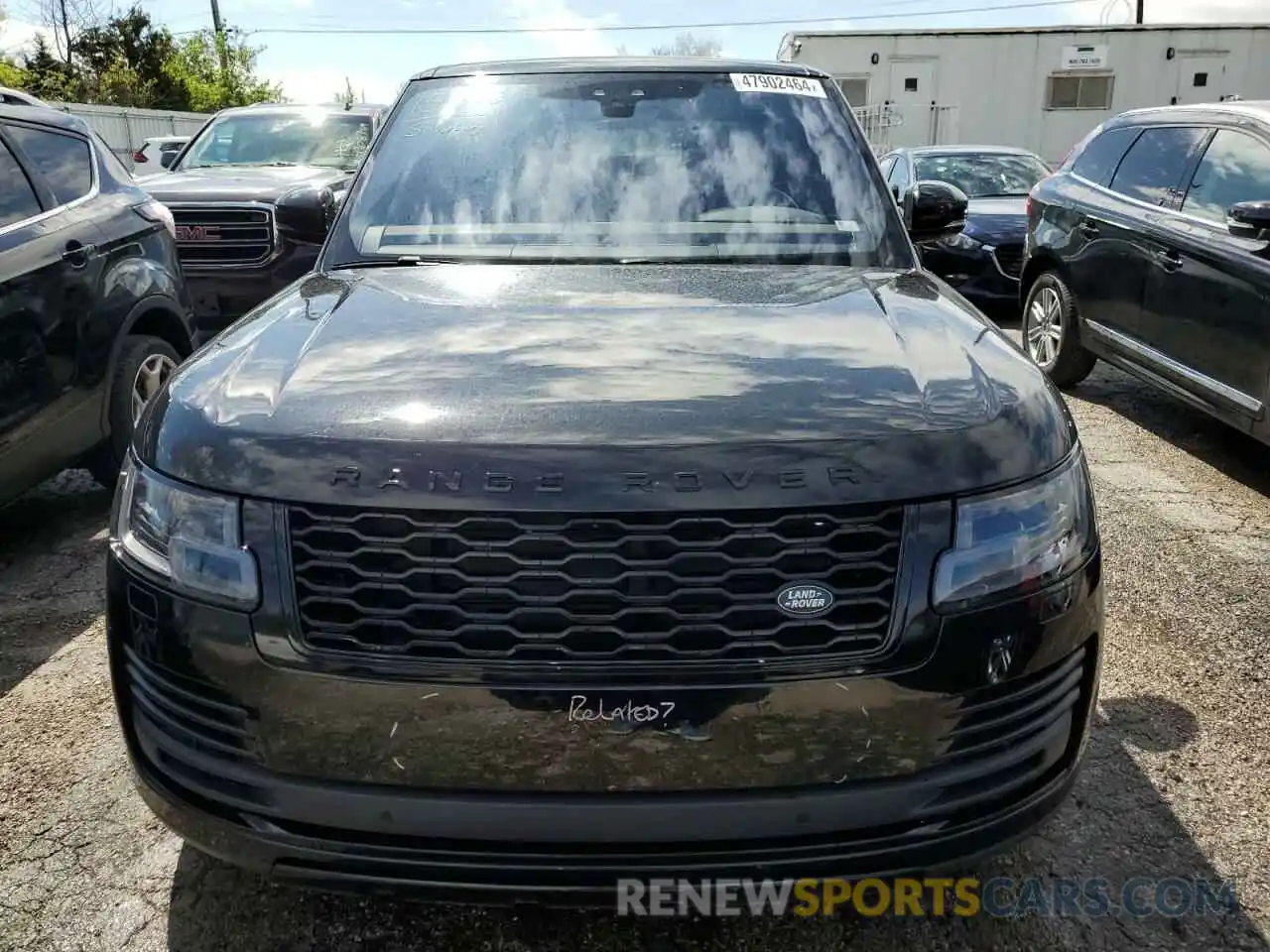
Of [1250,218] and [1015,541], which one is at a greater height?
[1250,218]

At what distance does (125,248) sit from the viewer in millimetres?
4719

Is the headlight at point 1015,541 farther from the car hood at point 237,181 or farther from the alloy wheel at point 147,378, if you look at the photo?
the car hood at point 237,181

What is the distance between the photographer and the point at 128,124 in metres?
25.6

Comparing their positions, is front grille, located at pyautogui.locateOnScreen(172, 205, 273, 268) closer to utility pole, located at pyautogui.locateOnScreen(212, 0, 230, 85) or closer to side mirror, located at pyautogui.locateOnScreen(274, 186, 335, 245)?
side mirror, located at pyautogui.locateOnScreen(274, 186, 335, 245)

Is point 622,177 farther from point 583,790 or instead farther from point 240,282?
point 240,282

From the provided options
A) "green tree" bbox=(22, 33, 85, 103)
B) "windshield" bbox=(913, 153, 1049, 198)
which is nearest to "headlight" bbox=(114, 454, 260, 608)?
"windshield" bbox=(913, 153, 1049, 198)

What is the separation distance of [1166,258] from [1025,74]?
21.1 m

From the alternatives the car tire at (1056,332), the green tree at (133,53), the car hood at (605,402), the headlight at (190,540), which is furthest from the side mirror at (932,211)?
the green tree at (133,53)

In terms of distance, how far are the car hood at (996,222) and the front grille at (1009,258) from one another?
0.22 ft

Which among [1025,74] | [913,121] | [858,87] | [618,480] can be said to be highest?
[1025,74]

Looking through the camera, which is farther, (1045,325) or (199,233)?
(199,233)

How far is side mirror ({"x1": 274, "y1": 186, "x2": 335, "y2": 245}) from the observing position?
3398mm

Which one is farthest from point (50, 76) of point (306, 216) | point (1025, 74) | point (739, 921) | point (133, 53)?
point (739, 921)

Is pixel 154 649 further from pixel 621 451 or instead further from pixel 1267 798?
pixel 1267 798
